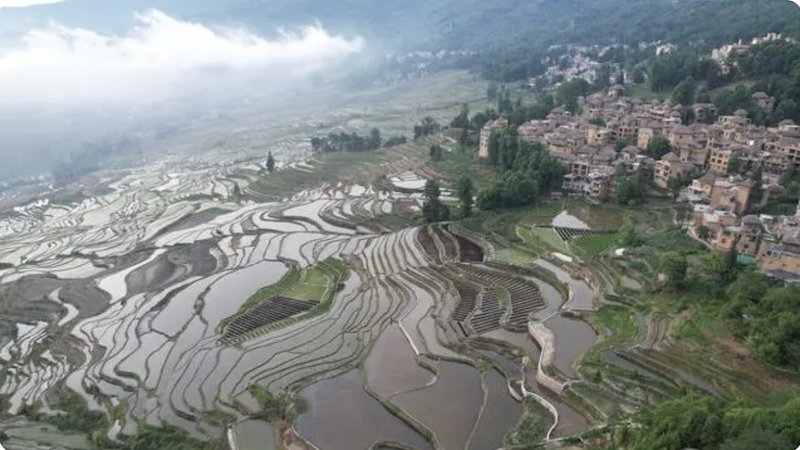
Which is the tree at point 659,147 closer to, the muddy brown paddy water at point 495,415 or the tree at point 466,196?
the tree at point 466,196

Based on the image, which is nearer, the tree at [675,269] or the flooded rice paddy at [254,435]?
the flooded rice paddy at [254,435]

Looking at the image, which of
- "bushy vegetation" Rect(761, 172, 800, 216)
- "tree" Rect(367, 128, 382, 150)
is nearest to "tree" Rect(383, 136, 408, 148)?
"tree" Rect(367, 128, 382, 150)

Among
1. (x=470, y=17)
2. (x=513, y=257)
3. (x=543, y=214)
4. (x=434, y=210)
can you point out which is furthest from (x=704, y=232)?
(x=470, y=17)

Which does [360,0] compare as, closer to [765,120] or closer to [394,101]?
[394,101]

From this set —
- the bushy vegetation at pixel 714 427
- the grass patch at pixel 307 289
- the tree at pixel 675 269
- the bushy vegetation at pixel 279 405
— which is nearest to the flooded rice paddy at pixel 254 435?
the bushy vegetation at pixel 279 405

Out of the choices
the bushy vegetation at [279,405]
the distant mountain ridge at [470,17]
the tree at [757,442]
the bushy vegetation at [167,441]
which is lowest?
the bushy vegetation at [279,405]

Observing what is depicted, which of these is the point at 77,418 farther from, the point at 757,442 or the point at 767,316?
the point at 767,316

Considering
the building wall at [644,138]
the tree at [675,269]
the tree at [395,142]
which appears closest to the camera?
the tree at [675,269]
